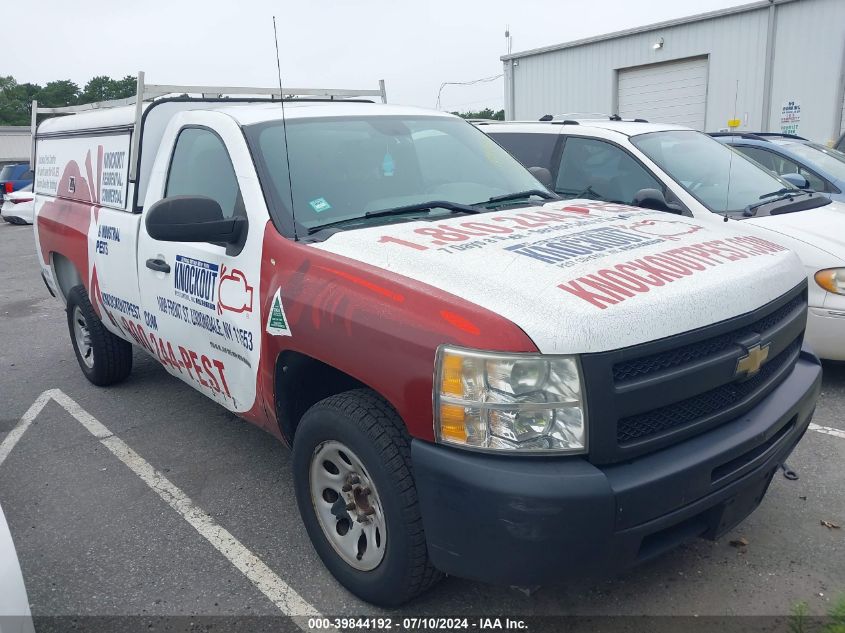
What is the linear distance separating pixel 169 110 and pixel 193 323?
5.25 feet

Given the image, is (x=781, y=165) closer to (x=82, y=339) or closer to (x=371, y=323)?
(x=371, y=323)

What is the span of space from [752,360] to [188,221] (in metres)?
2.31

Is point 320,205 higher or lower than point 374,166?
lower

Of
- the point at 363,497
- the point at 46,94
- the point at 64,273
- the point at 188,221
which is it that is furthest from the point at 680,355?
the point at 46,94

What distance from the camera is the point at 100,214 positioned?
4672 millimetres

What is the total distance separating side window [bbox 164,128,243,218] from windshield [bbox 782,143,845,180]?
19.9ft

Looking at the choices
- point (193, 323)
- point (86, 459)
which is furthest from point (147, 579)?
point (86, 459)

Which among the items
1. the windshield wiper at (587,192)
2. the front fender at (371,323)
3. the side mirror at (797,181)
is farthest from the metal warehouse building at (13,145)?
the front fender at (371,323)

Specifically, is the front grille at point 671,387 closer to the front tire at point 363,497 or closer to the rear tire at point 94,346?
the front tire at point 363,497

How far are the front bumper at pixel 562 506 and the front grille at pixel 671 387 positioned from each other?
0.07m

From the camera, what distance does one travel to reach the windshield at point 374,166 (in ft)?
10.8

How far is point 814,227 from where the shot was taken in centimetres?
502

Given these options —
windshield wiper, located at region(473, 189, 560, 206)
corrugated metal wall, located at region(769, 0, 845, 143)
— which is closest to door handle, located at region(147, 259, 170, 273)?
windshield wiper, located at region(473, 189, 560, 206)

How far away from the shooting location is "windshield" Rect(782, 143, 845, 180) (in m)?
7.40
